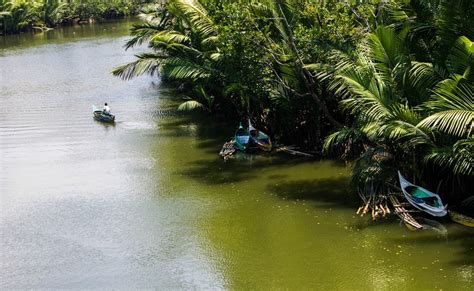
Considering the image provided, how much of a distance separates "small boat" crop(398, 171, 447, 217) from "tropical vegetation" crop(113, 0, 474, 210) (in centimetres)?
43

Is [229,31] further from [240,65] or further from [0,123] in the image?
[0,123]

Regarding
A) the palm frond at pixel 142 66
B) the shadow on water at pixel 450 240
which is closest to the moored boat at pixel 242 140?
A: the palm frond at pixel 142 66

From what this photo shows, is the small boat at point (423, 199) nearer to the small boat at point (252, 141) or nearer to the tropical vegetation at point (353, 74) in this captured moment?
the tropical vegetation at point (353, 74)

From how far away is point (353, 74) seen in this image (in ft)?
47.5

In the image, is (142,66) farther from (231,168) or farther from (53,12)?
(53,12)

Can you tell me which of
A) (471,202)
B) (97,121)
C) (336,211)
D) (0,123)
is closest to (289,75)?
(336,211)

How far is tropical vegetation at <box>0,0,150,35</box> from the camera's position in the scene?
6581 centimetres

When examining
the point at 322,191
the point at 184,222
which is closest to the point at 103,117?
the point at 184,222

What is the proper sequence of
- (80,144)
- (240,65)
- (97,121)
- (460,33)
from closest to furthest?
(460,33), (240,65), (80,144), (97,121)

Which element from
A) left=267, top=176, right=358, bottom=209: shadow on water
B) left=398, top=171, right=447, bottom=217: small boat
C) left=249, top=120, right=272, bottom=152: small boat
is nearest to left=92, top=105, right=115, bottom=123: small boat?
left=249, top=120, right=272, bottom=152: small boat

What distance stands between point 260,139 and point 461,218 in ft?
27.7

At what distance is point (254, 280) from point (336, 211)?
3.96 metres

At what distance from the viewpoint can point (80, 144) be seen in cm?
2331

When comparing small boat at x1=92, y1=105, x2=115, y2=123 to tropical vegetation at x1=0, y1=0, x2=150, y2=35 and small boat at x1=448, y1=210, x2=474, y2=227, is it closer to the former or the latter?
small boat at x1=448, y1=210, x2=474, y2=227
